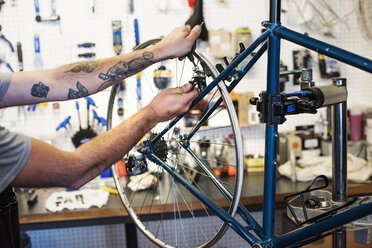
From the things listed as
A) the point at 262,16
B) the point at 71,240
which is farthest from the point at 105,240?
the point at 262,16

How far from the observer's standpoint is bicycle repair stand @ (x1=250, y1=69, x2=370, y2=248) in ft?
2.69

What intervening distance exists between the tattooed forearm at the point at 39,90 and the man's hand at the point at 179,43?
0.37m

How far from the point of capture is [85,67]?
1.14 m

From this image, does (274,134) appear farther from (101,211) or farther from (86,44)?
(86,44)

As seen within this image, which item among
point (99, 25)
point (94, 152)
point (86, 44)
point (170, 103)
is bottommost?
point (94, 152)

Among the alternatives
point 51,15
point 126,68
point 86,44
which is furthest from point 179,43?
point 51,15

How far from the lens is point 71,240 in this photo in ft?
8.18

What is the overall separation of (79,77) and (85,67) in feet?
0.12

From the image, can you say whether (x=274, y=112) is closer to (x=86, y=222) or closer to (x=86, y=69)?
(x=86, y=69)

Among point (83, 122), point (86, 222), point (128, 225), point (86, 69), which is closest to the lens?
point (86, 69)

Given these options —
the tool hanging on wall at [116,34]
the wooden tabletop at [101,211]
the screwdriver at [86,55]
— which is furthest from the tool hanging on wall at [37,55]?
the wooden tabletop at [101,211]

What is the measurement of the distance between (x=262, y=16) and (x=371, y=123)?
0.92 metres

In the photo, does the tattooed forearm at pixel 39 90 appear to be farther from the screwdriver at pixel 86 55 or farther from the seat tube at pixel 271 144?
the screwdriver at pixel 86 55

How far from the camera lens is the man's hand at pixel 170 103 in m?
0.98
